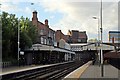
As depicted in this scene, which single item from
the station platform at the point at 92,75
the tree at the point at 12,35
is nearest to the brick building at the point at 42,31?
the tree at the point at 12,35

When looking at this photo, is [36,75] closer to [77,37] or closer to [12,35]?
[12,35]

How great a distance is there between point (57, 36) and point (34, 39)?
233ft

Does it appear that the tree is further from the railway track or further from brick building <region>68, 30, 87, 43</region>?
brick building <region>68, 30, 87, 43</region>

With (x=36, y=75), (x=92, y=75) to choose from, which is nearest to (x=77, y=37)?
(x=36, y=75)

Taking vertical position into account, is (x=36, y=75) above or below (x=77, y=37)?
below

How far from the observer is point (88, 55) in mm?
141000

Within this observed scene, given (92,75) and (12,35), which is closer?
(92,75)

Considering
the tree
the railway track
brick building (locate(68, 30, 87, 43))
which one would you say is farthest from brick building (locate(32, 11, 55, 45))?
brick building (locate(68, 30, 87, 43))

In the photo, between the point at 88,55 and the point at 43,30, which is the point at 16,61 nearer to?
the point at 43,30

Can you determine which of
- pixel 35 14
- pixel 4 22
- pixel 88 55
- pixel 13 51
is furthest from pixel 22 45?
pixel 88 55

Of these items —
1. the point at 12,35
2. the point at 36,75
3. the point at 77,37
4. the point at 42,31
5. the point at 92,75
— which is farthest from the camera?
the point at 77,37

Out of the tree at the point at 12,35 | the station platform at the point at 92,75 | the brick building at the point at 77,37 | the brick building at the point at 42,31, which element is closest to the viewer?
the station platform at the point at 92,75

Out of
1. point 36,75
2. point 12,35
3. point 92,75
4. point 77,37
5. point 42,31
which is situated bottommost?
point 36,75

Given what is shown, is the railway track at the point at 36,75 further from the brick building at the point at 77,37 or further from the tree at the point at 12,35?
the brick building at the point at 77,37
